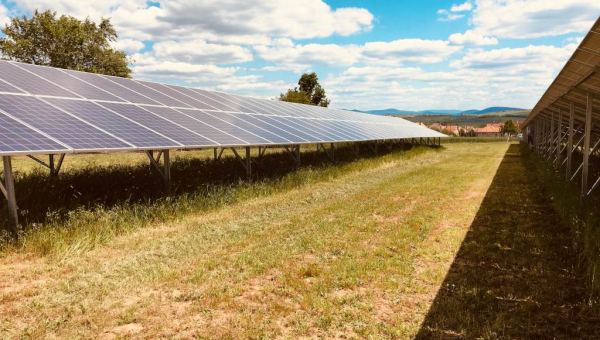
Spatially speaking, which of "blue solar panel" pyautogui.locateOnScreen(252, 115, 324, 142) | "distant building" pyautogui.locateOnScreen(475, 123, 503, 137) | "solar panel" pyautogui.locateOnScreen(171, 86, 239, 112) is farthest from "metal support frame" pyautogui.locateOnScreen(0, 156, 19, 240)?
"distant building" pyautogui.locateOnScreen(475, 123, 503, 137)

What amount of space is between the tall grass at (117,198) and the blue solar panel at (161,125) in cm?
153

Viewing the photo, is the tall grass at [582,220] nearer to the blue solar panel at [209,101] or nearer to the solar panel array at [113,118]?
the solar panel array at [113,118]

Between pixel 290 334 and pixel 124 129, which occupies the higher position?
pixel 124 129

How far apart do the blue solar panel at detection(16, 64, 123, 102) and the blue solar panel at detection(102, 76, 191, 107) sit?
225 cm

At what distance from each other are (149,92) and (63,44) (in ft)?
128

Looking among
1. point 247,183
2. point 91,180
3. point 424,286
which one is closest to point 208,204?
point 247,183

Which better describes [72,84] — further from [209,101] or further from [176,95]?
[209,101]

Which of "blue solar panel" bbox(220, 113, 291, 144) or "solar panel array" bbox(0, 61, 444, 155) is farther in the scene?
"blue solar panel" bbox(220, 113, 291, 144)

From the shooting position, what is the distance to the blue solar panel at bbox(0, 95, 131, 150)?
9.12 meters

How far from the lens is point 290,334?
504cm

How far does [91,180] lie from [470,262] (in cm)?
1130

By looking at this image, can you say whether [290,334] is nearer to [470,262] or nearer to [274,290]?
[274,290]

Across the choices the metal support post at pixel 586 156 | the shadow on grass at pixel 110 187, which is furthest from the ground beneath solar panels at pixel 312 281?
the shadow on grass at pixel 110 187

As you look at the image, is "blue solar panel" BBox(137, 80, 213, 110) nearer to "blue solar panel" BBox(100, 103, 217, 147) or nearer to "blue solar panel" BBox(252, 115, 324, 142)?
"blue solar panel" BBox(252, 115, 324, 142)
